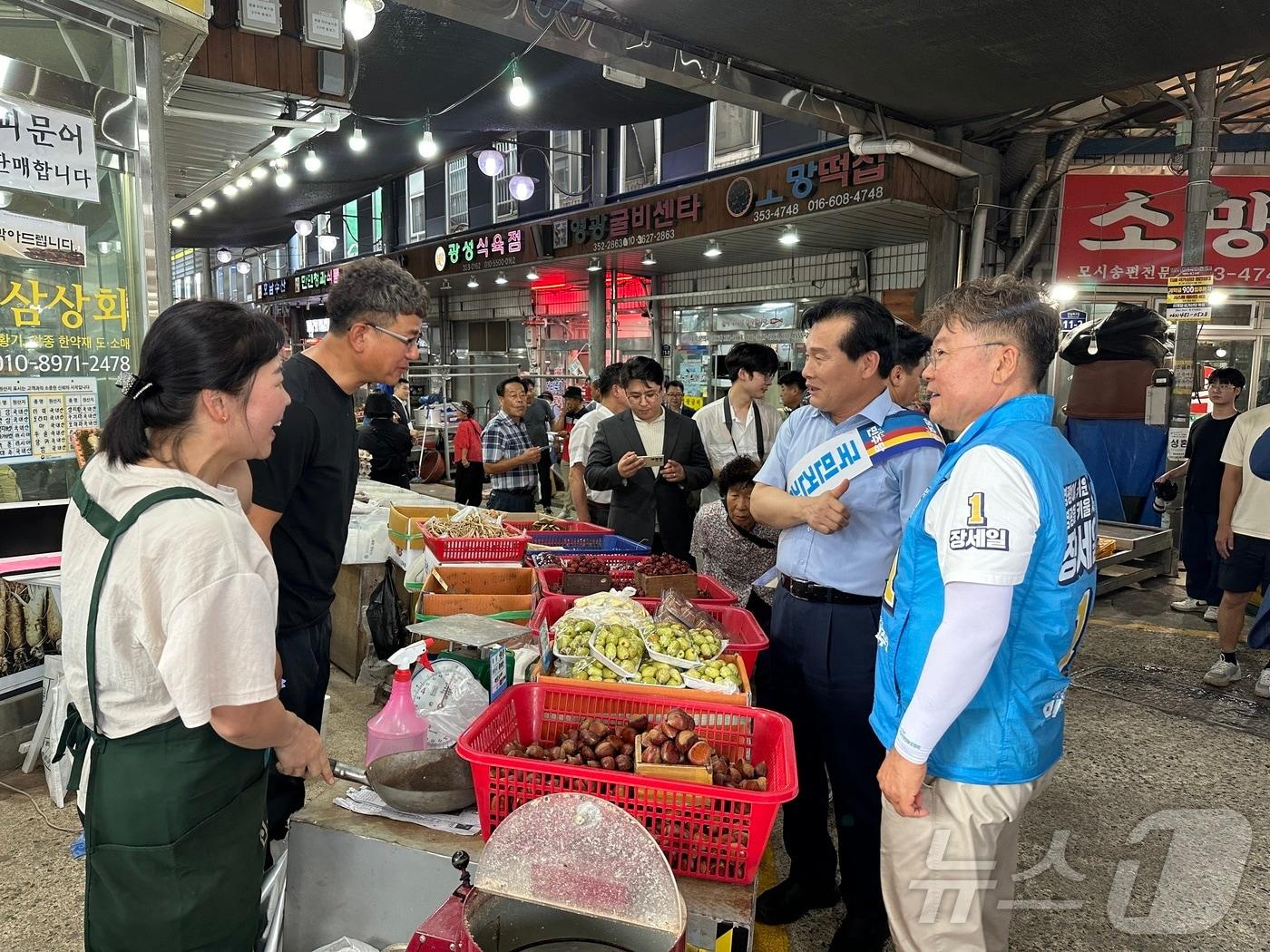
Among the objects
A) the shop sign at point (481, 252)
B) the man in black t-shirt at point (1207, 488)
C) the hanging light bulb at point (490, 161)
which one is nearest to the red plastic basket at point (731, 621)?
the man in black t-shirt at point (1207, 488)

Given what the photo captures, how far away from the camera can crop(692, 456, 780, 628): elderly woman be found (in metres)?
3.58

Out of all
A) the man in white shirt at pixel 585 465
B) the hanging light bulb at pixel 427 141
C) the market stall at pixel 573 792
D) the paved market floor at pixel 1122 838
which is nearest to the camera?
the market stall at pixel 573 792

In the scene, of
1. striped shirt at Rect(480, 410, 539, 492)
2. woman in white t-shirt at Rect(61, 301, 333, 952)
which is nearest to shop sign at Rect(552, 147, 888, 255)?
striped shirt at Rect(480, 410, 539, 492)

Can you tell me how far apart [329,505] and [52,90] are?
234cm

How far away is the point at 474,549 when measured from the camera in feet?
12.2

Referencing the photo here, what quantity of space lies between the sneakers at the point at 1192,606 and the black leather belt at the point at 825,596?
555 centimetres

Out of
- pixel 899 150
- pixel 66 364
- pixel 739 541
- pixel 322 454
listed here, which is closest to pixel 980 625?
pixel 322 454

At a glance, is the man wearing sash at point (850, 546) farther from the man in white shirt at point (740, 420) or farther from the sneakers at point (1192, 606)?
the sneakers at point (1192, 606)

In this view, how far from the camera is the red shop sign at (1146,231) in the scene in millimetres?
8711

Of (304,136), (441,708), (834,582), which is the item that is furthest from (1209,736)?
(304,136)

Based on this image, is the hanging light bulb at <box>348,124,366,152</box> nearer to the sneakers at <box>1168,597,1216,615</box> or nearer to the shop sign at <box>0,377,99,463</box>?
the shop sign at <box>0,377,99,463</box>

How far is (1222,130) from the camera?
342 inches

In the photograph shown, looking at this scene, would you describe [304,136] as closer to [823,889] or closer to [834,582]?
[834,582]

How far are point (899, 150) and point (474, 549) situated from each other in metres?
5.59
